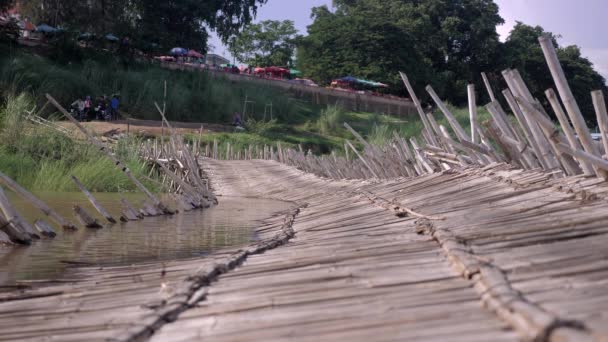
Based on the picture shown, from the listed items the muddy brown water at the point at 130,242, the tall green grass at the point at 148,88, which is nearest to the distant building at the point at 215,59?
the tall green grass at the point at 148,88

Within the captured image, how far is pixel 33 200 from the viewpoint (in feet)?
16.1

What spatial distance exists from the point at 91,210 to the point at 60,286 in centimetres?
453

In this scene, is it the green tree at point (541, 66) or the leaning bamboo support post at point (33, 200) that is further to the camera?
the green tree at point (541, 66)

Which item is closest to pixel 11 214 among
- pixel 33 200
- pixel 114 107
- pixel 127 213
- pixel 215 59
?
pixel 33 200

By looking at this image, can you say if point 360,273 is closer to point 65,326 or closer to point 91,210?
point 65,326

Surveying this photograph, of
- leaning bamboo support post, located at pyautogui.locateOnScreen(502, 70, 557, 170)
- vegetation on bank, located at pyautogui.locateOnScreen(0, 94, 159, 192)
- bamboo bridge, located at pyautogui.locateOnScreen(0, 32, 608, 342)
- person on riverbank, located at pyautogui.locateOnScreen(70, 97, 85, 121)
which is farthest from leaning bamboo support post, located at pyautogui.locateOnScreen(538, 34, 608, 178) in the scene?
person on riverbank, located at pyautogui.locateOnScreen(70, 97, 85, 121)

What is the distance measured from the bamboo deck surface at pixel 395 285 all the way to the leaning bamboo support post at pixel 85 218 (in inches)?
84.7

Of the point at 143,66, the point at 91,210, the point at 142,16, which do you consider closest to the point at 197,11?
the point at 142,16

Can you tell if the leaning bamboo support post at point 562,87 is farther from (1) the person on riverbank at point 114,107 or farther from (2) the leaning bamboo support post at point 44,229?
(1) the person on riverbank at point 114,107

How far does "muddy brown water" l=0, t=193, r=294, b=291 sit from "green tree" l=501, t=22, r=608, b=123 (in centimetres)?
3365

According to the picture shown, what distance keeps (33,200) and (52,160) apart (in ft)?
20.6

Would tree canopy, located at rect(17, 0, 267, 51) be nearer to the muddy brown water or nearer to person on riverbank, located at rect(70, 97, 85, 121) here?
person on riverbank, located at rect(70, 97, 85, 121)

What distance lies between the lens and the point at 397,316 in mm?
1711

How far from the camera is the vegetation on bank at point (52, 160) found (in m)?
10.0
